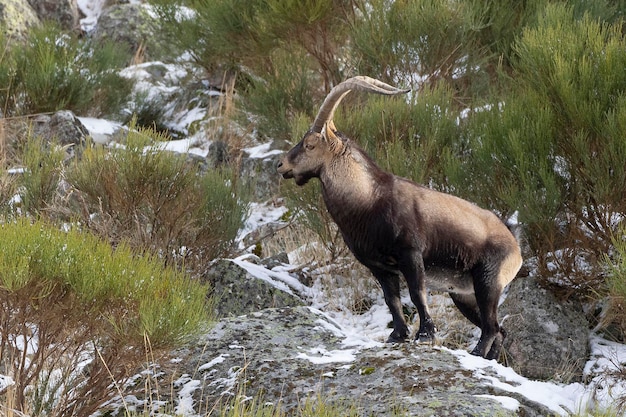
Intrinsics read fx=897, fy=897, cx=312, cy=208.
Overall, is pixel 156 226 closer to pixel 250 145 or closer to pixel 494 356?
pixel 494 356

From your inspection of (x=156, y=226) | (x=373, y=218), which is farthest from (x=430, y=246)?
(x=156, y=226)

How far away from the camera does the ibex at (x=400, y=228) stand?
5.34 metres

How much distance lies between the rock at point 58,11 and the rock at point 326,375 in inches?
533

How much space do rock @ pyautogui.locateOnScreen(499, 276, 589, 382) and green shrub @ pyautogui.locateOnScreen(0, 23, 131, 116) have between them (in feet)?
22.7

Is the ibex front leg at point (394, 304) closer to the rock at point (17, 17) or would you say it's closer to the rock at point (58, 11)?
the rock at point (17, 17)

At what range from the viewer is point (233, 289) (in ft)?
25.8

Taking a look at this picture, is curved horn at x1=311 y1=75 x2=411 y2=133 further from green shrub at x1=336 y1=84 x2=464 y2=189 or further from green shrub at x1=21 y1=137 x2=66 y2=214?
green shrub at x1=21 y1=137 x2=66 y2=214

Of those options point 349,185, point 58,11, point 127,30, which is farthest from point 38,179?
point 58,11

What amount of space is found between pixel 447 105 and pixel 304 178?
13.3ft

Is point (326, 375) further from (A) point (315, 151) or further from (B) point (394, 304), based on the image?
(A) point (315, 151)

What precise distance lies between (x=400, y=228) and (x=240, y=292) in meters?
2.81

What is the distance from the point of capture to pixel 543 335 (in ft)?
24.2

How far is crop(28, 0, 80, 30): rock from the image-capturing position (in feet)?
57.8

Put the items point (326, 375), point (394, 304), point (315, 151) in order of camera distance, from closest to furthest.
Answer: point (326, 375), point (394, 304), point (315, 151)
